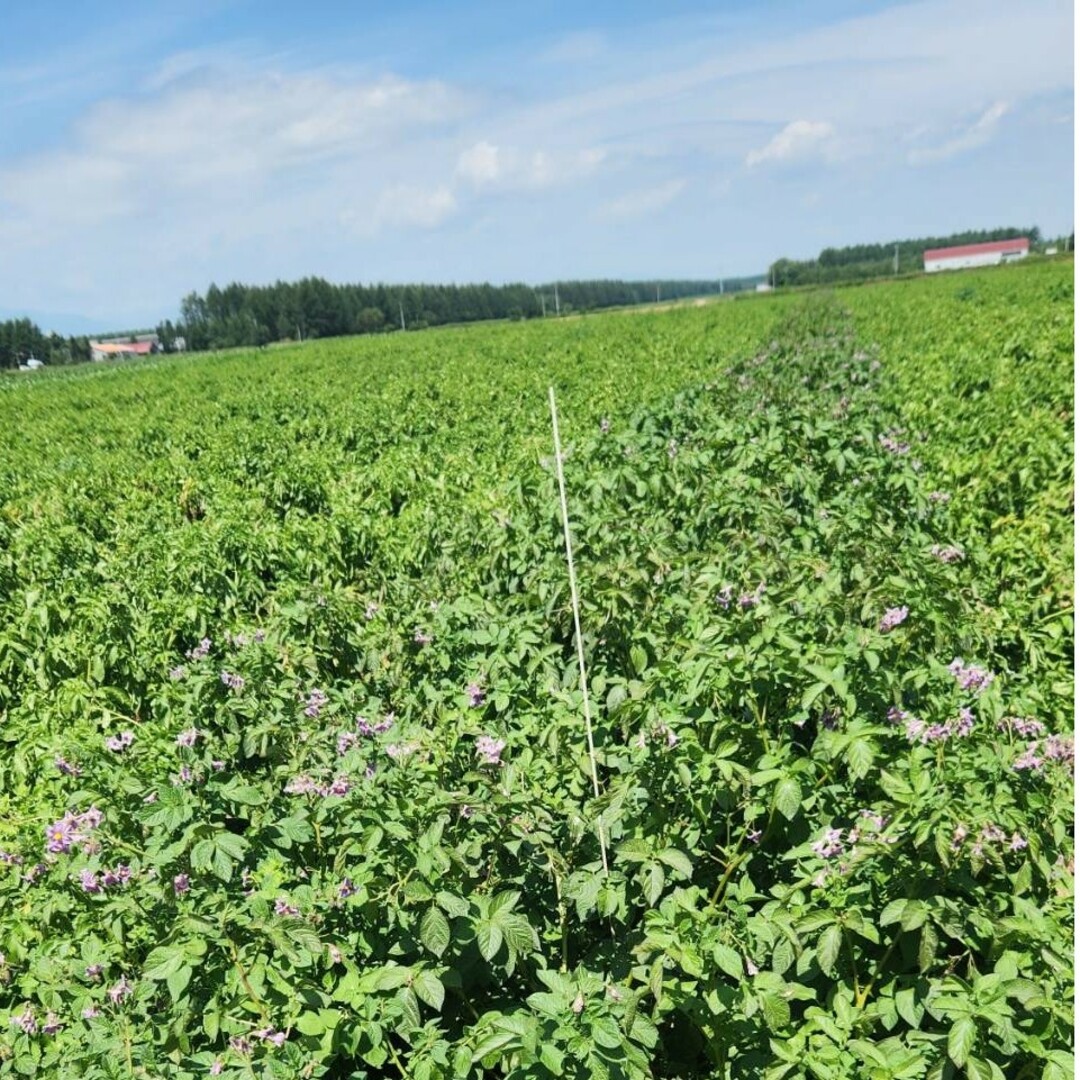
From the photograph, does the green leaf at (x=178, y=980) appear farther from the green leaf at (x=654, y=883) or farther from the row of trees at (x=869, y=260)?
the row of trees at (x=869, y=260)

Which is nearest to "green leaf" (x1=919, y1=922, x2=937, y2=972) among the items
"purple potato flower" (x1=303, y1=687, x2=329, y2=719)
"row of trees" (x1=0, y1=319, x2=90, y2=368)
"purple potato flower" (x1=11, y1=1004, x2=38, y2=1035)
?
"purple potato flower" (x1=303, y1=687, x2=329, y2=719)

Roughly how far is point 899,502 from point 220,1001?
14.6ft

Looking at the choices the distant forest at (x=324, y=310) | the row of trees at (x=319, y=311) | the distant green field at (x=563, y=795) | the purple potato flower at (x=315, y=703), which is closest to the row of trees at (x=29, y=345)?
the distant forest at (x=324, y=310)

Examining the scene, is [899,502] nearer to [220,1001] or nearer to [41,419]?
[220,1001]

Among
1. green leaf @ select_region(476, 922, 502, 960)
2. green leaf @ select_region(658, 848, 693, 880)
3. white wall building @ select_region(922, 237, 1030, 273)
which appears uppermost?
white wall building @ select_region(922, 237, 1030, 273)

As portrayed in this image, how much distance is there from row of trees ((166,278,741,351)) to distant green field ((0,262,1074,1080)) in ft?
250

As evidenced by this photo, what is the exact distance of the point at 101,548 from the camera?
6.12 metres

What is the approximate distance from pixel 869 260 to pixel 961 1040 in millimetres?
140686

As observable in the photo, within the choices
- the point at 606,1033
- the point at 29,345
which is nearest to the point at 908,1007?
the point at 606,1033

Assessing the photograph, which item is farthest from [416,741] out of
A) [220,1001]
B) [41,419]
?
[41,419]

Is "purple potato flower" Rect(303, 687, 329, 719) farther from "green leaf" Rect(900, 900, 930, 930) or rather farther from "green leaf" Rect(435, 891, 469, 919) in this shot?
"green leaf" Rect(900, 900, 930, 930)

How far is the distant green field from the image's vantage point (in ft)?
6.17

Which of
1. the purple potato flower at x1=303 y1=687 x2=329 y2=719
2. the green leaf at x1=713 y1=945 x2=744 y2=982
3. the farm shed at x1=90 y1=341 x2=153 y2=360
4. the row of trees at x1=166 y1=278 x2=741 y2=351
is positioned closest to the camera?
the green leaf at x1=713 y1=945 x2=744 y2=982

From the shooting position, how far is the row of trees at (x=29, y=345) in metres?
61.8
